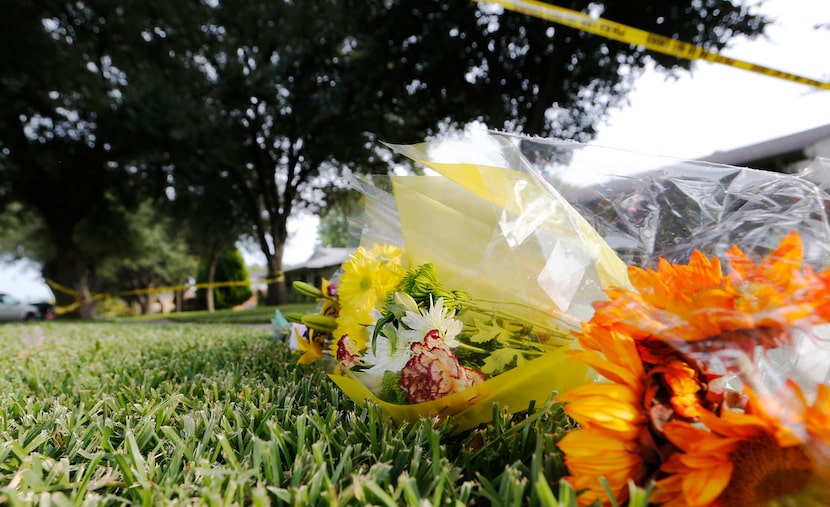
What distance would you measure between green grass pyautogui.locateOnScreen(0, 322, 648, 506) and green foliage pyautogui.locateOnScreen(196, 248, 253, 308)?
26.0m

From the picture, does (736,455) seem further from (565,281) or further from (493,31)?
(493,31)

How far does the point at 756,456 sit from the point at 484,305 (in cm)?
52

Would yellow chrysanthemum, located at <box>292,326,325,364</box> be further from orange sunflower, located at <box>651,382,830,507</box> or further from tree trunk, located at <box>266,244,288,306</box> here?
tree trunk, located at <box>266,244,288,306</box>

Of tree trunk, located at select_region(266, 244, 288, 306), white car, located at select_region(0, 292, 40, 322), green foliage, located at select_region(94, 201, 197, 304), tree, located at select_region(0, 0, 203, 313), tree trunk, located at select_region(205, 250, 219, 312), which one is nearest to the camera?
tree, located at select_region(0, 0, 203, 313)

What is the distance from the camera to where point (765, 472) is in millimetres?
524

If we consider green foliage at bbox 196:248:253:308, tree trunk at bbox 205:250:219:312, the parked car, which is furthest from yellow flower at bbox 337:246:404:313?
green foliage at bbox 196:248:253:308

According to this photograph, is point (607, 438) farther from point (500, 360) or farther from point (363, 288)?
point (363, 288)

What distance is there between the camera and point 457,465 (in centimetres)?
80

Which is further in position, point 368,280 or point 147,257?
point 147,257

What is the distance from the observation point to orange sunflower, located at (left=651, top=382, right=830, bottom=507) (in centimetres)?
49

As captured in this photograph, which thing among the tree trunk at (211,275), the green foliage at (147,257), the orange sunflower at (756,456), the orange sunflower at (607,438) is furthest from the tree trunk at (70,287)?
the orange sunflower at (756,456)

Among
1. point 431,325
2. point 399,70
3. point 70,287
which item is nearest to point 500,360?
point 431,325

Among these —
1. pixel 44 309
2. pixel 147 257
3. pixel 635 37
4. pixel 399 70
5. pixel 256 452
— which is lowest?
pixel 44 309

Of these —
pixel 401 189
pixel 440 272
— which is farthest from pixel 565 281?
pixel 401 189
